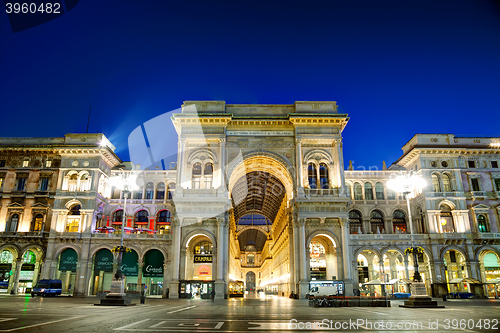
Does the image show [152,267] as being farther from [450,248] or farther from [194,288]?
[450,248]

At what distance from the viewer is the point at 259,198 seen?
2815 inches

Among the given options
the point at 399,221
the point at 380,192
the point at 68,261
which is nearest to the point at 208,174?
the point at 68,261

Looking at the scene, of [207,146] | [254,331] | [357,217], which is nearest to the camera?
[254,331]

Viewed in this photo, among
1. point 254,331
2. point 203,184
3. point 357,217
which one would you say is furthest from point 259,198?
point 254,331

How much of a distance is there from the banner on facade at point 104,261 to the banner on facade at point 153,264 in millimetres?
4612

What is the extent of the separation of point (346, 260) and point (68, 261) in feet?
117

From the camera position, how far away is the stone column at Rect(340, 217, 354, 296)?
3891 centimetres

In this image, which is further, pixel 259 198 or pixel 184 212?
pixel 259 198

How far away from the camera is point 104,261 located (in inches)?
1884

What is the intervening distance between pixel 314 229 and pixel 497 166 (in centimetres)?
3075

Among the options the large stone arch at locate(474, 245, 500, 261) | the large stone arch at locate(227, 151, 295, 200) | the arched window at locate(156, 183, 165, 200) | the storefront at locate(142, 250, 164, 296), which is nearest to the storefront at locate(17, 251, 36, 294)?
the storefront at locate(142, 250, 164, 296)

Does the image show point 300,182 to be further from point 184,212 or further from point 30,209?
point 30,209

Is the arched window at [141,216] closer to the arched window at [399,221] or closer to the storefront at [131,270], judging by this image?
the storefront at [131,270]

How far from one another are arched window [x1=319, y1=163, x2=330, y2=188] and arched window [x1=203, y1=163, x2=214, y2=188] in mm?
13640
